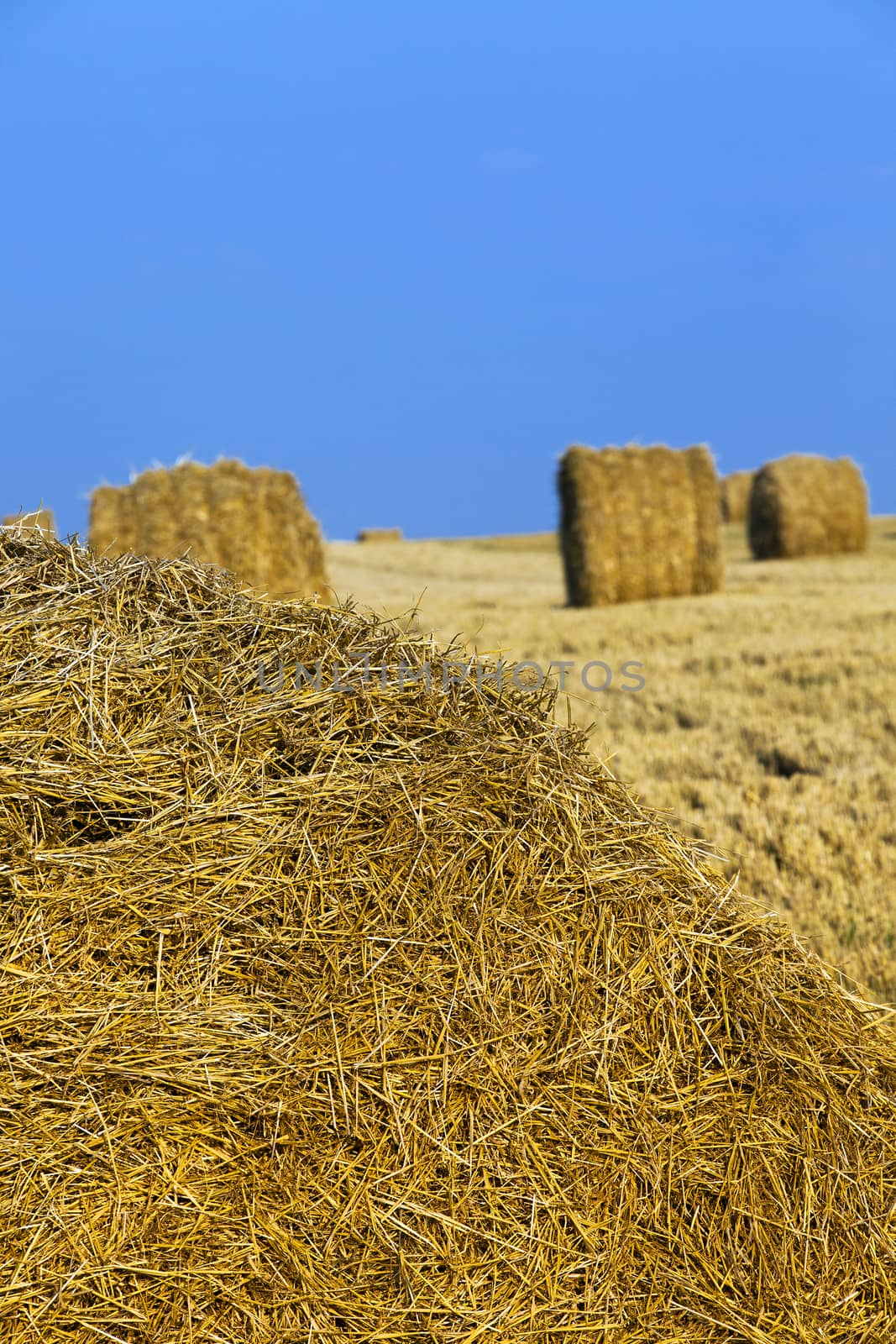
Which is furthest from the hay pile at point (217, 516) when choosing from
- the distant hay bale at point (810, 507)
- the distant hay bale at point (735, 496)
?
the distant hay bale at point (735, 496)

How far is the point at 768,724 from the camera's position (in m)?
7.03

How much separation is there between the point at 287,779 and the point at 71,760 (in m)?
0.42

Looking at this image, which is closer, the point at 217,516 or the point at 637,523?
the point at 217,516

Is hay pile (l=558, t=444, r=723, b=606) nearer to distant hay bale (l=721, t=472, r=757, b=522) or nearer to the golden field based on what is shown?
the golden field

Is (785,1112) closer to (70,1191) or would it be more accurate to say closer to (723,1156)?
(723,1156)

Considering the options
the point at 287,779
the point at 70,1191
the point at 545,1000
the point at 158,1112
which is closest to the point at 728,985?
the point at 545,1000

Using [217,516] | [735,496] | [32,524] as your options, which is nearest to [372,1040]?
[32,524]

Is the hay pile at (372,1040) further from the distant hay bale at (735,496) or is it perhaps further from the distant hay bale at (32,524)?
the distant hay bale at (735,496)

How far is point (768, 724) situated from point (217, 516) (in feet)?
26.4

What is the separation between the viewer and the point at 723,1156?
2.24 metres

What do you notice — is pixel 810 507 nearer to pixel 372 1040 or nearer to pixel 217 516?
pixel 217 516

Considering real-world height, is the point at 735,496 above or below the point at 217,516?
above

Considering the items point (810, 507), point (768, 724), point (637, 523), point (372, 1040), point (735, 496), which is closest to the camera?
point (372, 1040)

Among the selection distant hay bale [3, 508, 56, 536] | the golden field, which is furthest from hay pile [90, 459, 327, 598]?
distant hay bale [3, 508, 56, 536]
